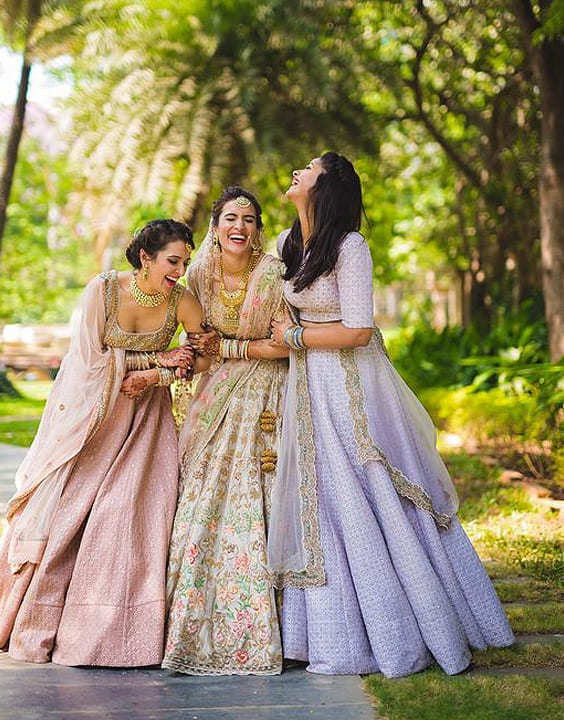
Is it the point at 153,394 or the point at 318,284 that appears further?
the point at 153,394

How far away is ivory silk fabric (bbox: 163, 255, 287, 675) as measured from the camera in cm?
385

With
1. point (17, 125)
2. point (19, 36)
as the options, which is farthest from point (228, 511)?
point (19, 36)

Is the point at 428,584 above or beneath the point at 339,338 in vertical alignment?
beneath

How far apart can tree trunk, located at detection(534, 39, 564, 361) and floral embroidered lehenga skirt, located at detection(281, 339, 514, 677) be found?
4510mm

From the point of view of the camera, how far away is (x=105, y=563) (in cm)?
400

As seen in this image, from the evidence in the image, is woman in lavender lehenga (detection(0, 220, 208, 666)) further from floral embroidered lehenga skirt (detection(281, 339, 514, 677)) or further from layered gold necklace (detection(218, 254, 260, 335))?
floral embroidered lehenga skirt (detection(281, 339, 514, 677))

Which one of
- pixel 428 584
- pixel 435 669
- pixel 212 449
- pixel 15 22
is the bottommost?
pixel 435 669

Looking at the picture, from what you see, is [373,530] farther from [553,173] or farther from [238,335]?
[553,173]

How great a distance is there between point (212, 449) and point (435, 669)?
1171 mm

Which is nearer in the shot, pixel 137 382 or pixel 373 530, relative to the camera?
pixel 373 530

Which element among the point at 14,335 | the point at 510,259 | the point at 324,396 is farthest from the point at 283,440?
the point at 14,335

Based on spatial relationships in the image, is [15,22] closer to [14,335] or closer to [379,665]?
[379,665]

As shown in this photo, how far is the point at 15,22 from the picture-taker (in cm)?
1153

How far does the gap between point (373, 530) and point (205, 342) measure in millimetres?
1038
